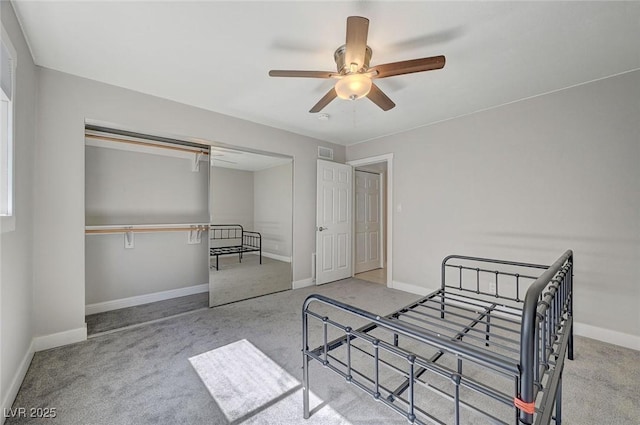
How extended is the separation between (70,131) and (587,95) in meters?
4.95

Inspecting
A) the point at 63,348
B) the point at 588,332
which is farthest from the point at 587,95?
the point at 63,348

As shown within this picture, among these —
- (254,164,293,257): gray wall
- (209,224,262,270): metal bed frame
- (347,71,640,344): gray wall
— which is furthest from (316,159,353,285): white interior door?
(347,71,640,344): gray wall

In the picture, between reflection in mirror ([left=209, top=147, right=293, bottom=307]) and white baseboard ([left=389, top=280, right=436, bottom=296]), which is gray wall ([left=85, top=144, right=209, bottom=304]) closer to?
reflection in mirror ([left=209, top=147, right=293, bottom=307])

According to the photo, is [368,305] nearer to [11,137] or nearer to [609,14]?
[609,14]

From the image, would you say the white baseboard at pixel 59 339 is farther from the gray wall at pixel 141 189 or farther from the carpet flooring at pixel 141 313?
the gray wall at pixel 141 189

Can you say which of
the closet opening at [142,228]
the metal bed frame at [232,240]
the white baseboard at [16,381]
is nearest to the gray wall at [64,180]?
the white baseboard at [16,381]

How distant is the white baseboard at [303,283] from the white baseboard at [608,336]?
3243 mm

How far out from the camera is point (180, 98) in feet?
10.0

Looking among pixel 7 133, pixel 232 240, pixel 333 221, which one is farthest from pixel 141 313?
pixel 333 221

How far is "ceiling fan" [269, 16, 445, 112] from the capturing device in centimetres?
165

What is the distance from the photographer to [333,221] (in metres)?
4.73

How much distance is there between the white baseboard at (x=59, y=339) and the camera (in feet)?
7.65

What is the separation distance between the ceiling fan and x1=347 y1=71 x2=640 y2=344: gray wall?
1.96 m

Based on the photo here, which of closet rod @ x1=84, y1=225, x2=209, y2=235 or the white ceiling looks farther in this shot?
closet rod @ x1=84, y1=225, x2=209, y2=235
